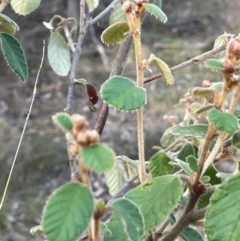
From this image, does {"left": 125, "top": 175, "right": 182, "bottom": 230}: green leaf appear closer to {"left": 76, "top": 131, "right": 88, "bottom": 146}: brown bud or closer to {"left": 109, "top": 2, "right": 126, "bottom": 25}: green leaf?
{"left": 76, "top": 131, "right": 88, "bottom": 146}: brown bud

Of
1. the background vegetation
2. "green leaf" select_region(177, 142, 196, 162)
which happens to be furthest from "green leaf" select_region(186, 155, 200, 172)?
the background vegetation

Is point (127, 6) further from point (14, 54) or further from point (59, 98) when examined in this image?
point (59, 98)

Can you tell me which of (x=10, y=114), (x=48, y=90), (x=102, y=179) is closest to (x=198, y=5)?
(x=48, y=90)

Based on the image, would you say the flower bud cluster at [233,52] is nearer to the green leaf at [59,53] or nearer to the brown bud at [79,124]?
the brown bud at [79,124]

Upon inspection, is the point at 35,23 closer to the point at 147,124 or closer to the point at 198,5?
the point at 147,124

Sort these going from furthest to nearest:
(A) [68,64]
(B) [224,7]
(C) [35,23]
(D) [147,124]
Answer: (B) [224,7] < (C) [35,23] < (D) [147,124] < (A) [68,64]
